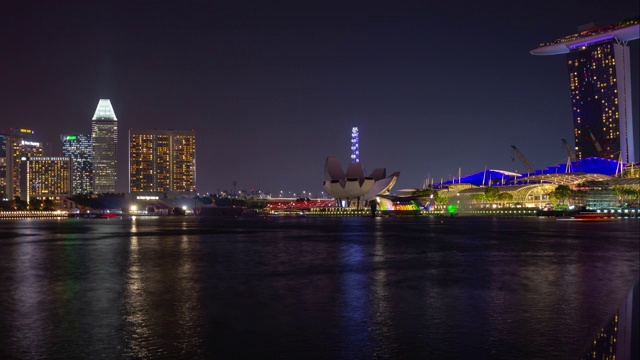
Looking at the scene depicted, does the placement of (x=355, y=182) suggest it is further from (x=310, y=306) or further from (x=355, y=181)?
(x=310, y=306)

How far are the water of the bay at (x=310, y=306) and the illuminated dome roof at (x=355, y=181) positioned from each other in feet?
482

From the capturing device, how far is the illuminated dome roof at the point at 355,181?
578ft

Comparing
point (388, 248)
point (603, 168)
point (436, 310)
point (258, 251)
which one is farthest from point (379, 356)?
point (603, 168)

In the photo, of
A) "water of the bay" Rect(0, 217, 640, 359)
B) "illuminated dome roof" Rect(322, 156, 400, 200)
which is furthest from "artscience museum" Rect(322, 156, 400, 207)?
"water of the bay" Rect(0, 217, 640, 359)

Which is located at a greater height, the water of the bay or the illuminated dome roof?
the illuminated dome roof

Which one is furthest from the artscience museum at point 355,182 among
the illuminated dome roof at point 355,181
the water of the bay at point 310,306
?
the water of the bay at point 310,306

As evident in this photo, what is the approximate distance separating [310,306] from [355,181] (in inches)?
6316

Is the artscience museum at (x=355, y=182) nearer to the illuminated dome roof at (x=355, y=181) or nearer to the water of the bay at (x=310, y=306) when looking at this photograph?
the illuminated dome roof at (x=355, y=181)

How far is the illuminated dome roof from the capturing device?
17612cm

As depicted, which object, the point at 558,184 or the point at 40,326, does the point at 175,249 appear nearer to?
the point at 40,326

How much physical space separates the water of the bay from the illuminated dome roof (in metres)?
147

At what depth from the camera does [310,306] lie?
15.5 metres

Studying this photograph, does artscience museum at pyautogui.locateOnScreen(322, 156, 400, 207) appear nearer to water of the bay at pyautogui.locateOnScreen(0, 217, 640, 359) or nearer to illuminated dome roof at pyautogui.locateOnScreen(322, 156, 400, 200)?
illuminated dome roof at pyautogui.locateOnScreen(322, 156, 400, 200)

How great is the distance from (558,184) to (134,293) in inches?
5842
